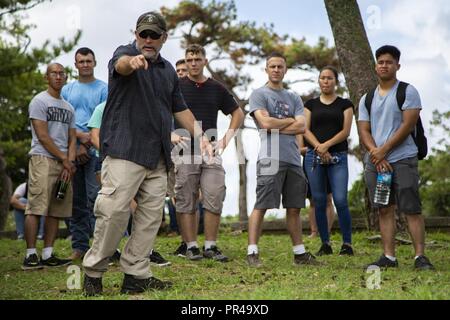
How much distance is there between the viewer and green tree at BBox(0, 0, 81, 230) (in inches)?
598

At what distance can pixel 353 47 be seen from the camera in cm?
1114

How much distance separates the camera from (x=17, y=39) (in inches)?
920

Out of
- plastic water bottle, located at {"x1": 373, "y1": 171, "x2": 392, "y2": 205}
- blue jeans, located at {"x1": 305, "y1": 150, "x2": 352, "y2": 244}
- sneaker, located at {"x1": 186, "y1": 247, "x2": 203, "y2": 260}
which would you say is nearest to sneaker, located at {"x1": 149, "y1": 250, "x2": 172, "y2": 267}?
sneaker, located at {"x1": 186, "y1": 247, "x2": 203, "y2": 260}

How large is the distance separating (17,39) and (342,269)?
59.1 feet

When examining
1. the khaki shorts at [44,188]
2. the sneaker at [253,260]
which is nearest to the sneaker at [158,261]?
the sneaker at [253,260]

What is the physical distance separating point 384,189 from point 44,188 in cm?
365

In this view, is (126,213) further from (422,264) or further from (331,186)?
(331,186)

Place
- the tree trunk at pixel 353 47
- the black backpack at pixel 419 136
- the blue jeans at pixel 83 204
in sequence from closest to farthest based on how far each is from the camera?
the black backpack at pixel 419 136 → the blue jeans at pixel 83 204 → the tree trunk at pixel 353 47

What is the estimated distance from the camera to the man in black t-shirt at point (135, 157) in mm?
5922

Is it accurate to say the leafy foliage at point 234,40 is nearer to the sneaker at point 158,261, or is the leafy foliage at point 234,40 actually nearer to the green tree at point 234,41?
the green tree at point 234,41

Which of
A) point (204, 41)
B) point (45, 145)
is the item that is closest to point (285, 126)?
point (45, 145)

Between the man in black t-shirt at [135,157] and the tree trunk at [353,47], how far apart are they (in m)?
5.26

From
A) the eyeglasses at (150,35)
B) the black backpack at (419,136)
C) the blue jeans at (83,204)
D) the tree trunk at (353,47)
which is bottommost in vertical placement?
the blue jeans at (83,204)

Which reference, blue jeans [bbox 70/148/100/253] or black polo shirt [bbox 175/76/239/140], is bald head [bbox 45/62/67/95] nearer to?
blue jeans [bbox 70/148/100/253]
